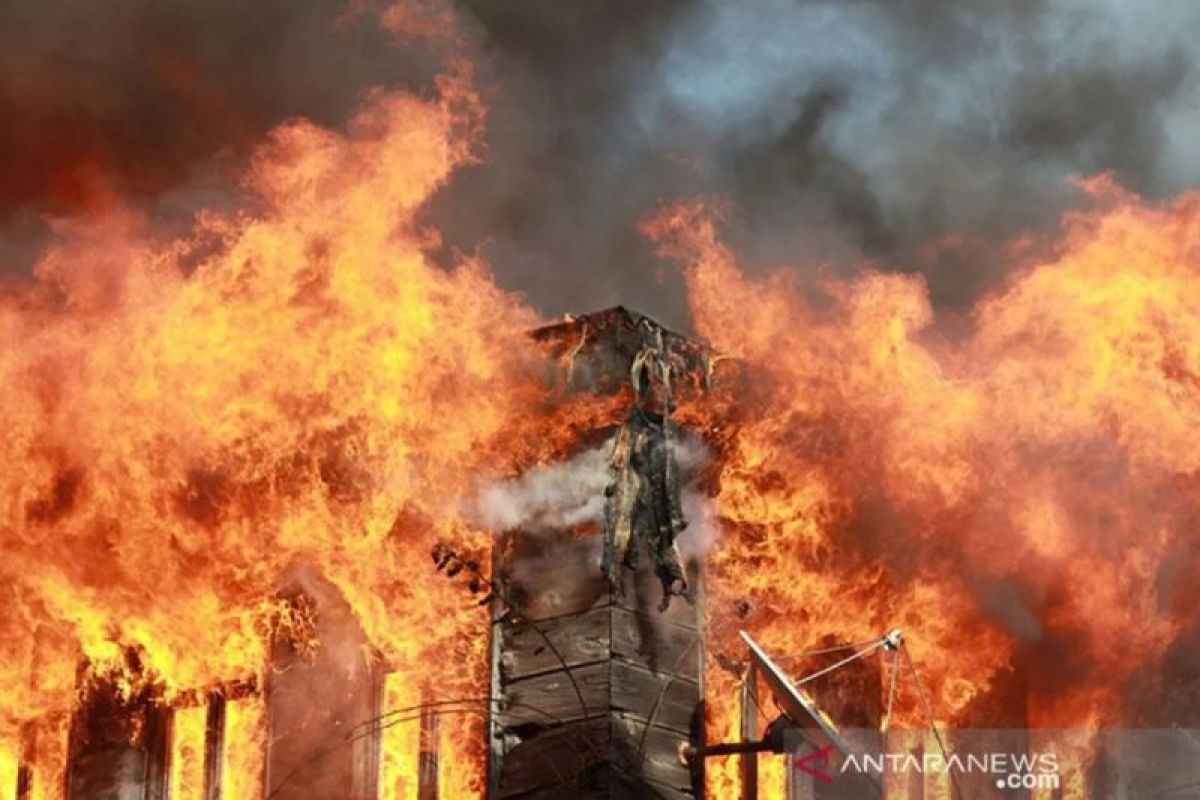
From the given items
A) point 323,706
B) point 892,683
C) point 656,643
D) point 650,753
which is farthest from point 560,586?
point 892,683

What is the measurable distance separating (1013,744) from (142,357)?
9363 mm

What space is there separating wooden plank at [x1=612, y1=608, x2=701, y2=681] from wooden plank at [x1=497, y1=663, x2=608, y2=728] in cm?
35

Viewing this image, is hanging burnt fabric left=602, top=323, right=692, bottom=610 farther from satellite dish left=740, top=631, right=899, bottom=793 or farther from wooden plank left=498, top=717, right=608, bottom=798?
wooden plank left=498, top=717, right=608, bottom=798

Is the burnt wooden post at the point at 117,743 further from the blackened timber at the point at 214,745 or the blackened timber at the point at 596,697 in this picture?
the blackened timber at the point at 596,697

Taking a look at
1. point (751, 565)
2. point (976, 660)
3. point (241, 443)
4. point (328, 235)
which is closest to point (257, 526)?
point (241, 443)

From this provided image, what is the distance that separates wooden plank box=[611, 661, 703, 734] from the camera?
2925cm

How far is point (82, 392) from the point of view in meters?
31.4

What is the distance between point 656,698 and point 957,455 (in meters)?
3.89

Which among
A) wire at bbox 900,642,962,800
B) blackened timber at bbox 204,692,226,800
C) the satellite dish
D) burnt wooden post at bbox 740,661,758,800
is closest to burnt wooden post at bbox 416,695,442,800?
blackened timber at bbox 204,692,226,800

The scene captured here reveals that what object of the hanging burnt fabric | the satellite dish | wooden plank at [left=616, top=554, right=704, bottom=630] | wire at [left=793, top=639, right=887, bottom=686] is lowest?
the satellite dish

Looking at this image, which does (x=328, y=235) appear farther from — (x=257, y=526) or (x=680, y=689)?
(x=680, y=689)

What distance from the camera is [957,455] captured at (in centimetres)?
3073

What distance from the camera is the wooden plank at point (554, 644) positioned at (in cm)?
2939

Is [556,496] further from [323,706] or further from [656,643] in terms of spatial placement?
[323,706]
